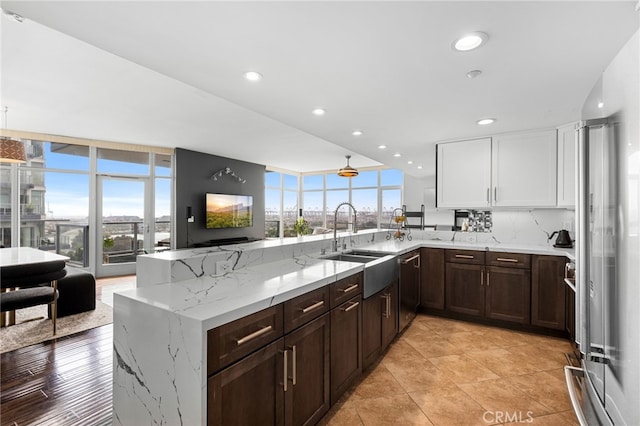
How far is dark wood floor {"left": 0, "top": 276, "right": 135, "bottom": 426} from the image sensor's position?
1.88 m

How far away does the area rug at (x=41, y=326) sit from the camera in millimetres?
2885

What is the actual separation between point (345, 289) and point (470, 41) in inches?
65.3

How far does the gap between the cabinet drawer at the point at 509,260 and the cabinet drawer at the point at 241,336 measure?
2.93 metres

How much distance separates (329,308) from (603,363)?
127 cm

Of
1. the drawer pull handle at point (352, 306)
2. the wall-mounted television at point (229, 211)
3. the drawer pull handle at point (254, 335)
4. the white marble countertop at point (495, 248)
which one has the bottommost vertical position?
the drawer pull handle at point (352, 306)

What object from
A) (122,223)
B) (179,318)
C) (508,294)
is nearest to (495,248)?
(508,294)

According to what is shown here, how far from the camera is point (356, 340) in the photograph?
2.19 m

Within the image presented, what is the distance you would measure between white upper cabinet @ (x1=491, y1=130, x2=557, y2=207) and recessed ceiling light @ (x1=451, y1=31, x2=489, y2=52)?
7.59 ft

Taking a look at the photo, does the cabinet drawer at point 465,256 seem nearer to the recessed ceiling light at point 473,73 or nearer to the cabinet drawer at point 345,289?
the cabinet drawer at point 345,289

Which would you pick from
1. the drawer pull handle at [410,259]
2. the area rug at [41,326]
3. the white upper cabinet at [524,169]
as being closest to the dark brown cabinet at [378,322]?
the drawer pull handle at [410,259]

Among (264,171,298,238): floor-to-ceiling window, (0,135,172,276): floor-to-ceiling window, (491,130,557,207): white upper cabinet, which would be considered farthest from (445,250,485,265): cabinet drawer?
(264,171,298,238): floor-to-ceiling window

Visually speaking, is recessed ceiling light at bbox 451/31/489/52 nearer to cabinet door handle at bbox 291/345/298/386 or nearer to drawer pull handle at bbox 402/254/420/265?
cabinet door handle at bbox 291/345/298/386

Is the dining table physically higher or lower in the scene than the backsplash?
lower

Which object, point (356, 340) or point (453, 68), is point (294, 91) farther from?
point (356, 340)
